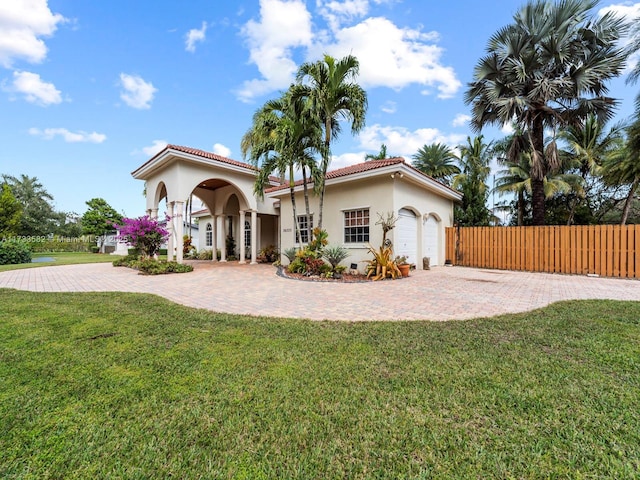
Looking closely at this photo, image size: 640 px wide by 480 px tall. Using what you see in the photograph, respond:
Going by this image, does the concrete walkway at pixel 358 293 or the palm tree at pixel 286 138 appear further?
the palm tree at pixel 286 138

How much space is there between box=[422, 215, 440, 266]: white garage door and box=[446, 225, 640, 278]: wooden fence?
0.72 meters

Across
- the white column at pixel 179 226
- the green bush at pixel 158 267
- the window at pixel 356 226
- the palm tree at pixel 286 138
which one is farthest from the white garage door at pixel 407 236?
the white column at pixel 179 226

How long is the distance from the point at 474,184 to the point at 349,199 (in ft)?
34.1

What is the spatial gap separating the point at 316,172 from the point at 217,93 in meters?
7.49

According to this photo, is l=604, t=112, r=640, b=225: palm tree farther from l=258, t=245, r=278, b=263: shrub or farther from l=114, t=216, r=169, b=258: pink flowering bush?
l=114, t=216, r=169, b=258: pink flowering bush

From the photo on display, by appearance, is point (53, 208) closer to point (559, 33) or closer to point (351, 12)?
point (351, 12)

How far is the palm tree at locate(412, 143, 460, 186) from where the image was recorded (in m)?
25.0

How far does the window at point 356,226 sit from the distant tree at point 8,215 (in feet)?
105

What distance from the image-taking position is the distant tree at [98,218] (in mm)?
33531

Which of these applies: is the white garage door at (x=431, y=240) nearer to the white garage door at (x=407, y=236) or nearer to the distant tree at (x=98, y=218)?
the white garage door at (x=407, y=236)

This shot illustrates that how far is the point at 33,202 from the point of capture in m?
37.5

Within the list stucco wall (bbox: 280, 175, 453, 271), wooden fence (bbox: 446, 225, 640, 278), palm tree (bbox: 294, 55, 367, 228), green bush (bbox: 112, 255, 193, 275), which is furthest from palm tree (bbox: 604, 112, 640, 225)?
green bush (bbox: 112, 255, 193, 275)

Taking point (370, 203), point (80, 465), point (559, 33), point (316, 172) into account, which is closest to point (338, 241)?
point (370, 203)

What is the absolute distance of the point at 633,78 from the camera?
30.8 ft
